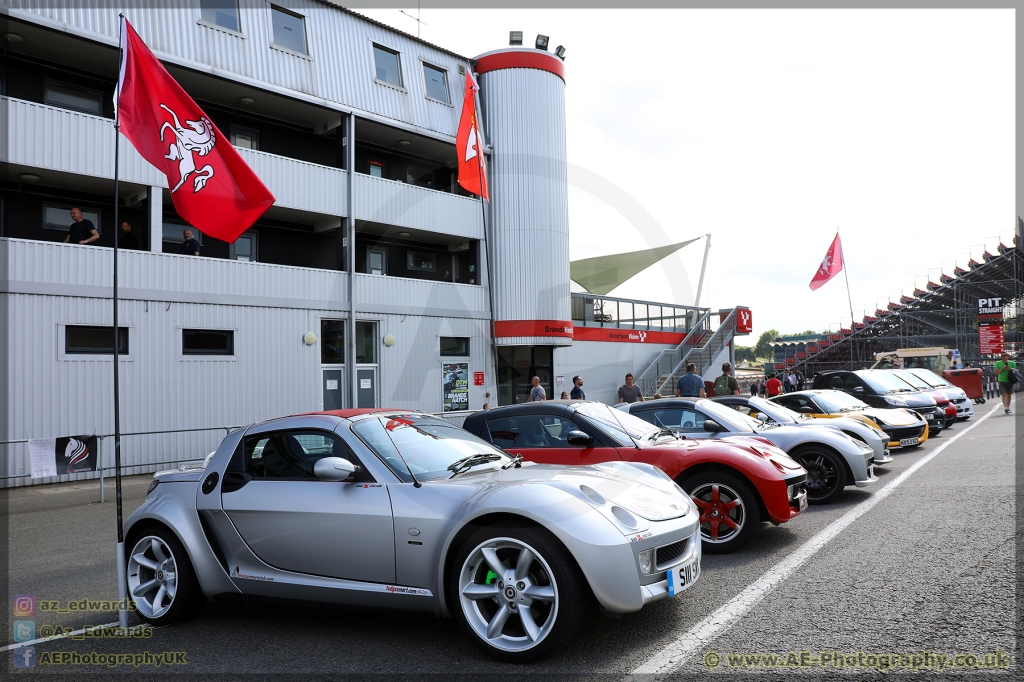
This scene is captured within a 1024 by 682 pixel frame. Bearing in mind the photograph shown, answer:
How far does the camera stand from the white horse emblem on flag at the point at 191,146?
7898mm

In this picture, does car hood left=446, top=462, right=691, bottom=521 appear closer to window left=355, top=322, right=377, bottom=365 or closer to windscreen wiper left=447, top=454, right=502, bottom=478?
windscreen wiper left=447, top=454, right=502, bottom=478

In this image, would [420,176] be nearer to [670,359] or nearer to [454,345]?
[454,345]

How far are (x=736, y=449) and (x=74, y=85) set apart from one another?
52.0ft

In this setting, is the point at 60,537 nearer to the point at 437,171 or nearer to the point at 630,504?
the point at 630,504

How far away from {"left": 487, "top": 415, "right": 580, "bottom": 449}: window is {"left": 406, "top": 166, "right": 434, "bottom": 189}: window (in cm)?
1612

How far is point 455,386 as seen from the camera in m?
20.9

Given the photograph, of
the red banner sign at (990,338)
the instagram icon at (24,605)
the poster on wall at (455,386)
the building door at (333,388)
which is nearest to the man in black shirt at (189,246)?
the building door at (333,388)

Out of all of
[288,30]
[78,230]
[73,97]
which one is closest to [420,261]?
[288,30]

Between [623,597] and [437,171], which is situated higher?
[437,171]

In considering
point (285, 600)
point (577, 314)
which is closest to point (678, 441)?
point (285, 600)

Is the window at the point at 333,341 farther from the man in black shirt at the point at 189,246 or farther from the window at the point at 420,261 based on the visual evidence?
the window at the point at 420,261

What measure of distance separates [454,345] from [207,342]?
287 inches

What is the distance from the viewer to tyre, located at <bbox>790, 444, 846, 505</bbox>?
27.9 ft

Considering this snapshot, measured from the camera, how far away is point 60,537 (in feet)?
27.5
